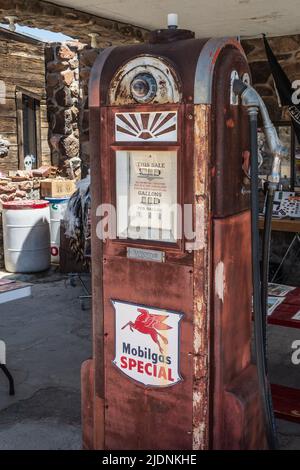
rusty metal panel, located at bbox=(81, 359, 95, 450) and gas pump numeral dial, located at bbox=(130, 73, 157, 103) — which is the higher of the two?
gas pump numeral dial, located at bbox=(130, 73, 157, 103)

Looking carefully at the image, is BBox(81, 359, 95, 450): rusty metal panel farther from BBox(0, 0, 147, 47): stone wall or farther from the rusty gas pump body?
BBox(0, 0, 147, 47): stone wall

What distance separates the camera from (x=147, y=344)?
262cm

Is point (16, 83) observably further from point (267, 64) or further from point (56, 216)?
point (267, 64)

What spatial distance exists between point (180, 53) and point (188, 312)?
1065mm

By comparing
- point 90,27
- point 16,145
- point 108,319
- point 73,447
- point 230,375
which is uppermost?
point 90,27

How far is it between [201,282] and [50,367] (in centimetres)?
244

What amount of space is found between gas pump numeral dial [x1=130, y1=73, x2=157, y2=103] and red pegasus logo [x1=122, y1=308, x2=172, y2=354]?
0.91 meters

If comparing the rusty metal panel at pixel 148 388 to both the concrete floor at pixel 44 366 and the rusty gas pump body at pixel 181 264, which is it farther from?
the concrete floor at pixel 44 366

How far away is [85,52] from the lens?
8.83 metres

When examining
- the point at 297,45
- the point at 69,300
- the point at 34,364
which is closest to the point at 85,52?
the point at 297,45

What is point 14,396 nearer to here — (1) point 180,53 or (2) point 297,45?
(1) point 180,53

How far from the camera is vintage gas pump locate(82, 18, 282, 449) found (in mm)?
2396

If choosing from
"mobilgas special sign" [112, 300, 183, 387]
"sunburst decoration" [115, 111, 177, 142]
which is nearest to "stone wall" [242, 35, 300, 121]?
"sunburst decoration" [115, 111, 177, 142]

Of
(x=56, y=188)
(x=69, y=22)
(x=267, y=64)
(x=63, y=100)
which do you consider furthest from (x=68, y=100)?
(x=69, y=22)
